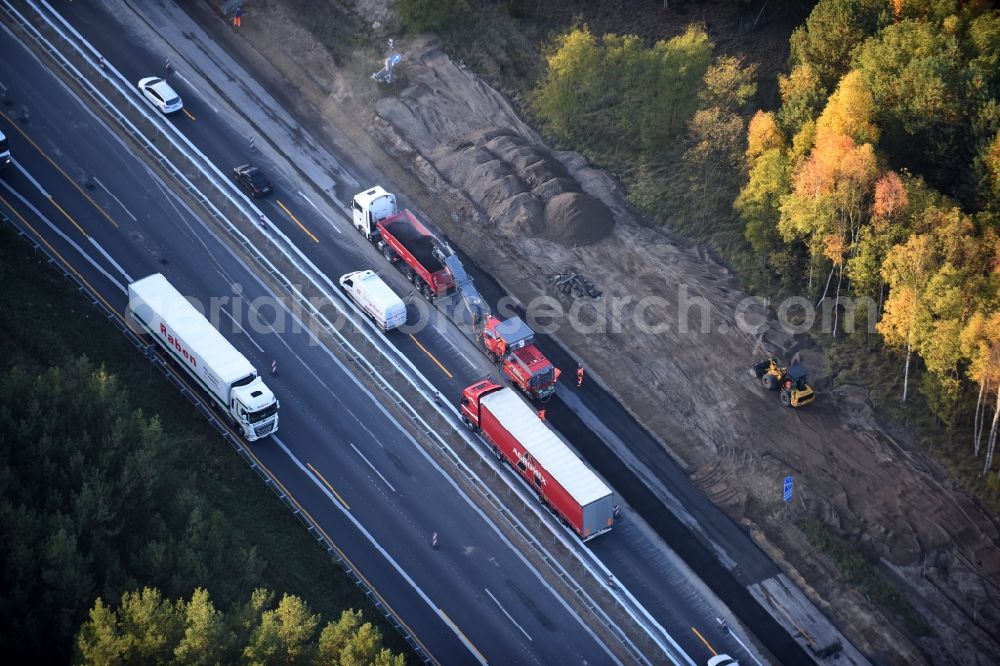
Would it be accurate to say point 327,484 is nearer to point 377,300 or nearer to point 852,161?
point 377,300

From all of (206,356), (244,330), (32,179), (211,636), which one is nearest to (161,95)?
(32,179)

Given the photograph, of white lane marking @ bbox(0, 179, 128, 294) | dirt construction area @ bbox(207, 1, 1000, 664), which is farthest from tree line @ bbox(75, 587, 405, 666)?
dirt construction area @ bbox(207, 1, 1000, 664)

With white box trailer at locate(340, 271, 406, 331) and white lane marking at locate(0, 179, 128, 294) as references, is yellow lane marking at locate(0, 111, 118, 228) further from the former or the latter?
white box trailer at locate(340, 271, 406, 331)

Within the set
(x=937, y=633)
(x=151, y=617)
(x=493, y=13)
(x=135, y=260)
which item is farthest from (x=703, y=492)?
(x=493, y=13)

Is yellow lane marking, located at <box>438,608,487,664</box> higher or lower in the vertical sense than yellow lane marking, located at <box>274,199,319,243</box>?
lower

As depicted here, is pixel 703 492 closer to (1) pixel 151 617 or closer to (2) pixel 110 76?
(1) pixel 151 617

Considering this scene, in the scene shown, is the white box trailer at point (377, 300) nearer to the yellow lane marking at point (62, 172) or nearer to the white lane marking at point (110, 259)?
the white lane marking at point (110, 259)
